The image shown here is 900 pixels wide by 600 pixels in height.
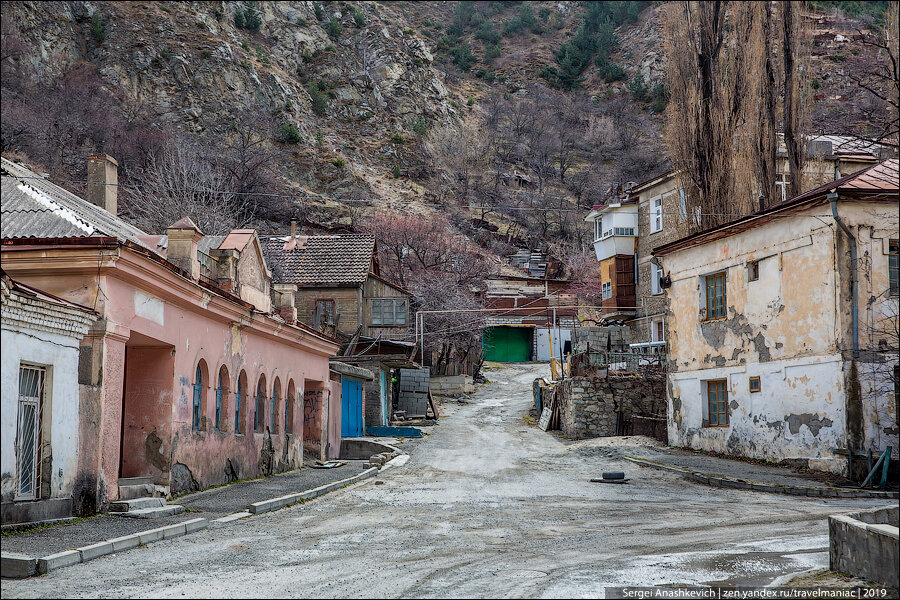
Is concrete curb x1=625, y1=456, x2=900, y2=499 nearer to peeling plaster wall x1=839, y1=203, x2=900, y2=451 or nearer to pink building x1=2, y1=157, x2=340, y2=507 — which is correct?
peeling plaster wall x1=839, y1=203, x2=900, y2=451

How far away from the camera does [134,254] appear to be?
12578mm

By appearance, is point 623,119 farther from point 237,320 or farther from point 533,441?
point 237,320

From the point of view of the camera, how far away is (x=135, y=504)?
1255cm

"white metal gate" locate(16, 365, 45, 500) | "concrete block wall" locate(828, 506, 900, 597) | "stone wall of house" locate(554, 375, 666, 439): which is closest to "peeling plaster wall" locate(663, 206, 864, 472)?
"stone wall of house" locate(554, 375, 666, 439)

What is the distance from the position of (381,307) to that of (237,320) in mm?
21901

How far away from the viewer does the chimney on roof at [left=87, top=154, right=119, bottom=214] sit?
2031 cm

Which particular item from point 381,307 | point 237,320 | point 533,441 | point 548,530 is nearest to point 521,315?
point 381,307

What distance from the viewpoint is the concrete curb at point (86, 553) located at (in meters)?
7.86

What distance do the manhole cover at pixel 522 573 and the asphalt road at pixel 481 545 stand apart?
0.02 metres

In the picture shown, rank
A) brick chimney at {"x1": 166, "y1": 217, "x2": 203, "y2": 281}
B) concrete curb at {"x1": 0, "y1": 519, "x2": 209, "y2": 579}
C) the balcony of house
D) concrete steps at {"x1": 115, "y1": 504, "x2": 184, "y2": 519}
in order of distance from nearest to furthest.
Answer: concrete curb at {"x1": 0, "y1": 519, "x2": 209, "y2": 579} → concrete steps at {"x1": 115, "y1": 504, "x2": 184, "y2": 519} → brick chimney at {"x1": 166, "y1": 217, "x2": 203, "y2": 281} → the balcony of house

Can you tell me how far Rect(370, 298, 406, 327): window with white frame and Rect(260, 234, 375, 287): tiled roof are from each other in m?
1.55

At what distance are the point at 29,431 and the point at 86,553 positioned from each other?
2858mm

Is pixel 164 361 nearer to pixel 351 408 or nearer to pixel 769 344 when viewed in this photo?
pixel 769 344

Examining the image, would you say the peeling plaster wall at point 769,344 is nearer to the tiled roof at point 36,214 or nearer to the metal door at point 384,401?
the metal door at point 384,401
